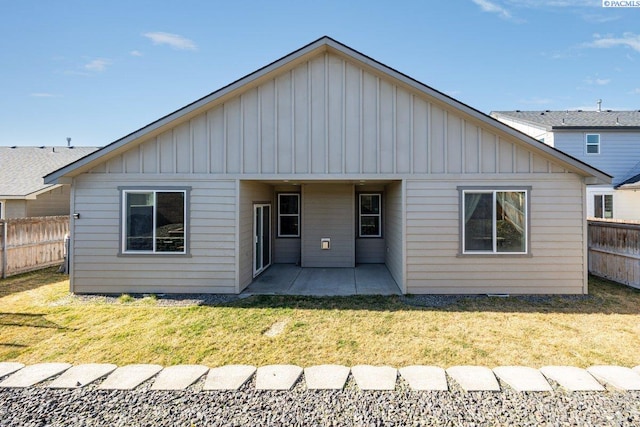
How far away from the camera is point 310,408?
3248 millimetres

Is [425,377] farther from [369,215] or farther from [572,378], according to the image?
[369,215]

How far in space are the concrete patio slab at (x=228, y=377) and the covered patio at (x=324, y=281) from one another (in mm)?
3578

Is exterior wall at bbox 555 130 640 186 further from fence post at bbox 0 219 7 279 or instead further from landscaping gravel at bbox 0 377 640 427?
fence post at bbox 0 219 7 279

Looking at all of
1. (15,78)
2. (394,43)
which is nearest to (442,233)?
(394,43)

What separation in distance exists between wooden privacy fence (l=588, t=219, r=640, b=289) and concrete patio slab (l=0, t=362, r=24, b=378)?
12378 millimetres

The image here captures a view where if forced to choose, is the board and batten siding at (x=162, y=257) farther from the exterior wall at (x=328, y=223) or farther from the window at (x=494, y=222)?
the window at (x=494, y=222)

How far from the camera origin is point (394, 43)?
1075cm

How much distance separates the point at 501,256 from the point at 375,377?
5.16 metres

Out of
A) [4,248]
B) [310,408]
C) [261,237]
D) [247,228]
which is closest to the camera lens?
[310,408]

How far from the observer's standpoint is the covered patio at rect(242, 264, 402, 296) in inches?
306

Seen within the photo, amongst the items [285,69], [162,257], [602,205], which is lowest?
[162,257]

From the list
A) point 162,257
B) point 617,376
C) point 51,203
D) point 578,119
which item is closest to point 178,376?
point 162,257

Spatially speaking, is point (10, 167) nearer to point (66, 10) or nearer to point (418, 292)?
point (66, 10)

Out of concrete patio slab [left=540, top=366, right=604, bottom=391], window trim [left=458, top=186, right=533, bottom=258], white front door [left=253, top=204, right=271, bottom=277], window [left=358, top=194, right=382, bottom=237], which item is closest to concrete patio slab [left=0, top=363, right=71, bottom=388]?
white front door [left=253, top=204, right=271, bottom=277]
